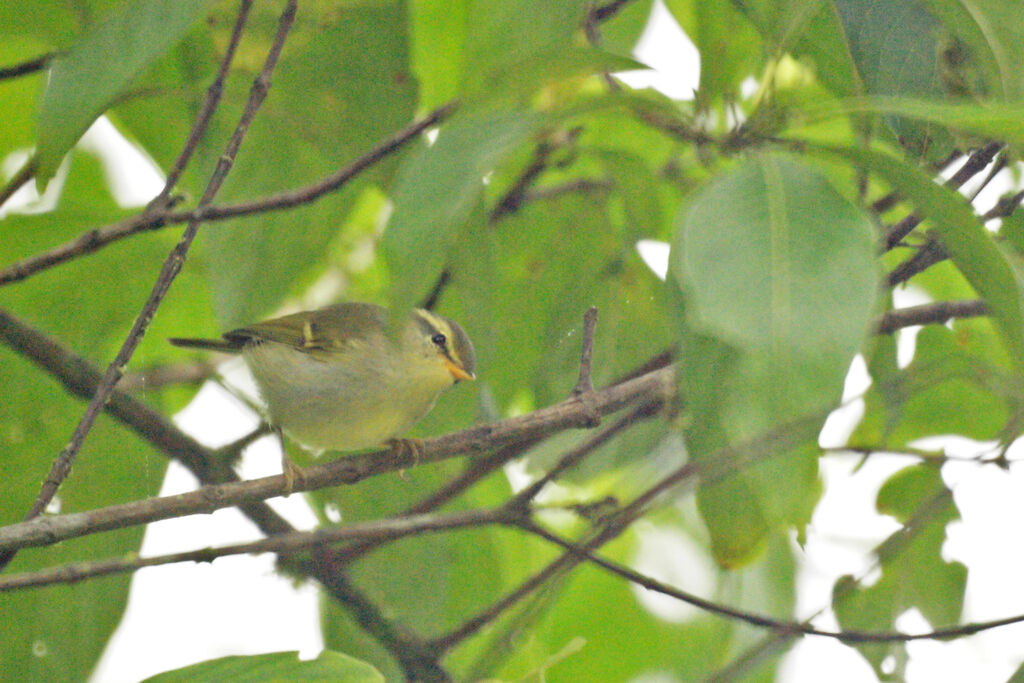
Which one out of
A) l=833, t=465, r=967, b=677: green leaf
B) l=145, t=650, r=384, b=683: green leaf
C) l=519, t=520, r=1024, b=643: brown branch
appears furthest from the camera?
l=833, t=465, r=967, b=677: green leaf

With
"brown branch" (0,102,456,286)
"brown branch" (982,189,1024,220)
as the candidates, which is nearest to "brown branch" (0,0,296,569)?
"brown branch" (0,102,456,286)

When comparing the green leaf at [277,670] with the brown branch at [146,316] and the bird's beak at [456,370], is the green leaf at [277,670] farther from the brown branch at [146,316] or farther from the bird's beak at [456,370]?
the bird's beak at [456,370]

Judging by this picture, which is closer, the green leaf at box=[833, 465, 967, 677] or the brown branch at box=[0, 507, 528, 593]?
the brown branch at box=[0, 507, 528, 593]

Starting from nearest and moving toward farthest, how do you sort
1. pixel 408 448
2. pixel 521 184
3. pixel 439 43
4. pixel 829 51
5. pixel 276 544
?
pixel 276 544
pixel 829 51
pixel 408 448
pixel 439 43
pixel 521 184

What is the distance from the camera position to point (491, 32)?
163cm

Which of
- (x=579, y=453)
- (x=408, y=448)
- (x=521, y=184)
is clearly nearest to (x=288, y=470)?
(x=408, y=448)

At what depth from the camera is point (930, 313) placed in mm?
2135

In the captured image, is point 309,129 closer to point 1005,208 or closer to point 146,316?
point 146,316

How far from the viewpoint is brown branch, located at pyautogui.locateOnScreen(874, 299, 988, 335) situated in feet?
6.97

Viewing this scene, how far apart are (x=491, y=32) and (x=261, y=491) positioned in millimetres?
872

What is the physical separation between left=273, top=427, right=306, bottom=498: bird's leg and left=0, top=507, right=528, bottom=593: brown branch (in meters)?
0.09

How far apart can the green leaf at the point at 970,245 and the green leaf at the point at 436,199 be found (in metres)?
0.47

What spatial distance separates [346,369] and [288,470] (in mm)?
583

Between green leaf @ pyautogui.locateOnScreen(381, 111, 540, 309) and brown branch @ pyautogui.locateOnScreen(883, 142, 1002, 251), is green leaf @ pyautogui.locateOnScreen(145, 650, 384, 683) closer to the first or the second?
green leaf @ pyautogui.locateOnScreen(381, 111, 540, 309)
